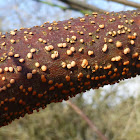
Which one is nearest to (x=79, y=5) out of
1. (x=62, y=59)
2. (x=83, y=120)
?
(x=62, y=59)

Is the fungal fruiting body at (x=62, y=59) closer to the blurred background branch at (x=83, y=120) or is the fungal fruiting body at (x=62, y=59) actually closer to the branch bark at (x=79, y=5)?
the branch bark at (x=79, y=5)

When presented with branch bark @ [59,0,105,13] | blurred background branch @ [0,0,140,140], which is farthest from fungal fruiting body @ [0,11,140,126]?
blurred background branch @ [0,0,140,140]

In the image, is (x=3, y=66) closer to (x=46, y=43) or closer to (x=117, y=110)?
(x=46, y=43)

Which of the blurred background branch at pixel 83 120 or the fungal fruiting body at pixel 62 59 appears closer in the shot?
the fungal fruiting body at pixel 62 59

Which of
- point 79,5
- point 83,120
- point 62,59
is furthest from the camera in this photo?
point 83,120

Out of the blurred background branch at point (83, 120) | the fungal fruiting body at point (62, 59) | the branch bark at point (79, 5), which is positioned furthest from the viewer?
the blurred background branch at point (83, 120)

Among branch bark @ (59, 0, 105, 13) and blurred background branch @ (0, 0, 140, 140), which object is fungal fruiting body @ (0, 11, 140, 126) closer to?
branch bark @ (59, 0, 105, 13)

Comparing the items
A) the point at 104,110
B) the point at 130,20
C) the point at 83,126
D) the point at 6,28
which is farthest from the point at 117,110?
the point at 130,20

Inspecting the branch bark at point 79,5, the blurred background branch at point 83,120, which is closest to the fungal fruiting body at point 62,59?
the branch bark at point 79,5

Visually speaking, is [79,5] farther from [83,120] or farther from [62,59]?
[83,120]
